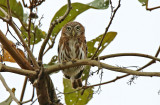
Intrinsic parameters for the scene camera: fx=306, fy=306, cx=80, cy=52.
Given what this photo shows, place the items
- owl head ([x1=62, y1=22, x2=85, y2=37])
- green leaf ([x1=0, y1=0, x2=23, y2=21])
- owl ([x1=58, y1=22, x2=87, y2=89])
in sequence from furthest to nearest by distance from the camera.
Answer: owl head ([x1=62, y1=22, x2=85, y2=37]) → owl ([x1=58, y1=22, x2=87, y2=89]) → green leaf ([x1=0, y1=0, x2=23, y2=21])

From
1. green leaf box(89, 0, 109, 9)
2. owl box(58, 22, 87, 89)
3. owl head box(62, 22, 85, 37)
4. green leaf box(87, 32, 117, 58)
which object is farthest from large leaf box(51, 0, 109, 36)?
owl head box(62, 22, 85, 37)

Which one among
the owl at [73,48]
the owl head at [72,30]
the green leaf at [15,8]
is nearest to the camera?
the green leaf at [15,8]

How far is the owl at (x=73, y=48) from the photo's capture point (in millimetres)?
3680

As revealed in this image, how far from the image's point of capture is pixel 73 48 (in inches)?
148

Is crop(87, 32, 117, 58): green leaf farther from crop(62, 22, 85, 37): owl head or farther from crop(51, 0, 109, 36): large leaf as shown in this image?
crop(62, 22, 85, 37): owl head

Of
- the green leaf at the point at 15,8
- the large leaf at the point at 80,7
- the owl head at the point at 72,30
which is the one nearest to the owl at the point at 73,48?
the owl head at the point at 72,30

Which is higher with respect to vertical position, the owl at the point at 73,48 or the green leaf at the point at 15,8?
the green leaf at the point at 15,8

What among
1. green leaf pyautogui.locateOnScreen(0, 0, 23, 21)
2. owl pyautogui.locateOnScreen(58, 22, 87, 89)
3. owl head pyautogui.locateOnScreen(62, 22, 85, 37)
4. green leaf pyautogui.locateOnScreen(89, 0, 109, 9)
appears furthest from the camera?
owl head pyautogui.locateOnScreen(62, 22, 85, 37)

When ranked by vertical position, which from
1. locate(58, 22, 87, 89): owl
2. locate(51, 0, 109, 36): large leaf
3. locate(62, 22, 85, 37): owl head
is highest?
locate(51, 0, 109, 36): large leaf

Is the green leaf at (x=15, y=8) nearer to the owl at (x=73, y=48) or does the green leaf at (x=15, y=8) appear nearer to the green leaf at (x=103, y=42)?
the green leaf at (x=103, y=42)

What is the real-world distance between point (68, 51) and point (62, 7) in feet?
4.04

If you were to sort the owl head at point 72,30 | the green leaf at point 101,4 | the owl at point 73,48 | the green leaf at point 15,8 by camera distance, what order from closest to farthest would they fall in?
the green leaf at point 101,4
the green leaf at point 15,8
the owl at point 73,48
the owl head at point 72,30

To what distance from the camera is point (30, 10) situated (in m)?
2.18

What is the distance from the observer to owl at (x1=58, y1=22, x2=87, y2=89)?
3680 mm
